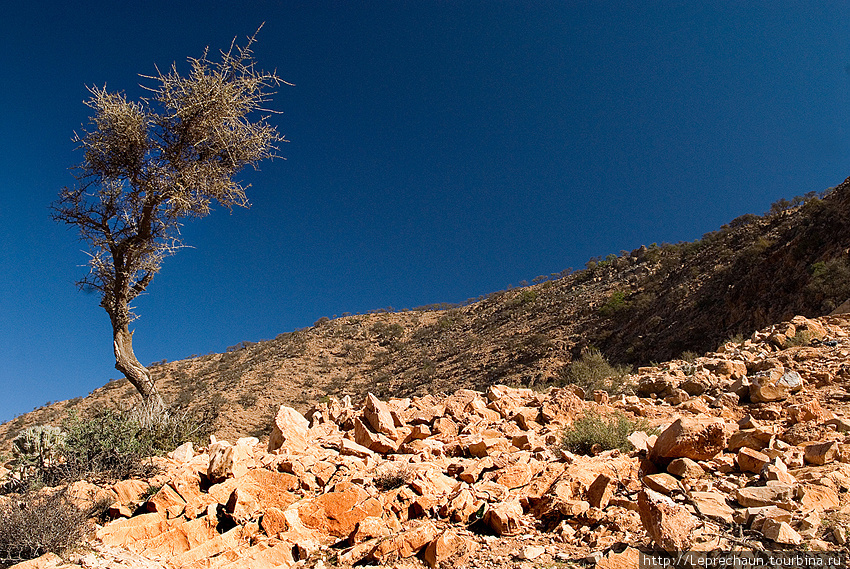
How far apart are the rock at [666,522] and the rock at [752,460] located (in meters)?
1.21

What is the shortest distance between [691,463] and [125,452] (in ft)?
17.3

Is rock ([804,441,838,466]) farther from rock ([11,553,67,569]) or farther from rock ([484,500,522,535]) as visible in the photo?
rock ([11,553,67,569])

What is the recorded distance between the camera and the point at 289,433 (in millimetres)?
5379

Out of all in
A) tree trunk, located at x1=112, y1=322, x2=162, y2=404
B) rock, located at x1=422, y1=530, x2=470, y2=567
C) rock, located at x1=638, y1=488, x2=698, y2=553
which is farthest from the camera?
tree trunk, located at x1=112, y1=322, x2=162, y2=404

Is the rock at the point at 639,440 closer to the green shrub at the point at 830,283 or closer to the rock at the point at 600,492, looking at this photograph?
the rock at the point at 600,492

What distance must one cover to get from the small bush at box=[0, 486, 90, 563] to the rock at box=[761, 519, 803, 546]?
432 centimetres

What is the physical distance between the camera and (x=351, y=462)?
15.5ft

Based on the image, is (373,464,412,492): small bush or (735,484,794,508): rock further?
(373,464,412,492): small bush

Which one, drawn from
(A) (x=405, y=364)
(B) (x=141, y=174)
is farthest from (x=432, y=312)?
(B) (x=141, y=174)

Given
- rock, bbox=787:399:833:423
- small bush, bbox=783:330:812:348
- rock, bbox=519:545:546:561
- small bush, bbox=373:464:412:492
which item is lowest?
rock, bbox=519:545:546:561

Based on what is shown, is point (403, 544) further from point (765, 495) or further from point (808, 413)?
point (808, 413)

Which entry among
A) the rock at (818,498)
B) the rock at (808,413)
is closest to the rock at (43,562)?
the rock at (818,498)

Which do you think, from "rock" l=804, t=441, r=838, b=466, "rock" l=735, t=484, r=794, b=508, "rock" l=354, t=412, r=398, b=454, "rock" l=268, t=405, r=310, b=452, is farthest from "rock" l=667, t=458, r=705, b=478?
"rock" l=268, t=405, r=310, b=452

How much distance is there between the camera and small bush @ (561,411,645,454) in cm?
495
